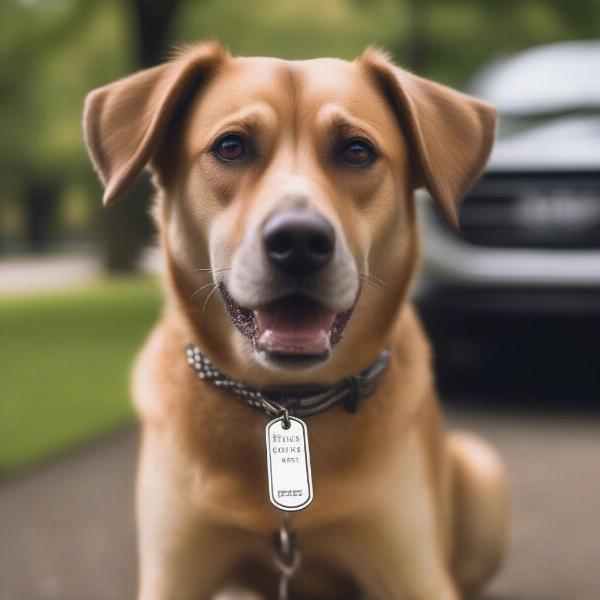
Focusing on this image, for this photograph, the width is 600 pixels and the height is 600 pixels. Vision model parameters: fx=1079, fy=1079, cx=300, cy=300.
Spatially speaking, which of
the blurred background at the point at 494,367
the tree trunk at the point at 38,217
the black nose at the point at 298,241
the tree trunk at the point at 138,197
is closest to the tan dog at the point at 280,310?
the black nose at the point at 298,241

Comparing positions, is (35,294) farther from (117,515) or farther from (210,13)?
(117,515)

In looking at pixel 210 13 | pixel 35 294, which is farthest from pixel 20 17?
pixel 35 294

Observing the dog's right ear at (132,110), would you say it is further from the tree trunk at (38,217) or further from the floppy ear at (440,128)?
the tree trunk at (38,217)

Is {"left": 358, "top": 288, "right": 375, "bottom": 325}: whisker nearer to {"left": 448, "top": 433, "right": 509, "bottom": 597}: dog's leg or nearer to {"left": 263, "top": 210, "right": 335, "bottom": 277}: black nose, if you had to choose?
{"left": 263, "top": 210, "right": 335, "bottom": 277}: black nose

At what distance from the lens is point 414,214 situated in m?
2.98

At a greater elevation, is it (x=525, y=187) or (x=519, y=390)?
(x=525, y=187)

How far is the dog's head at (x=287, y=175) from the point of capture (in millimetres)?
2572

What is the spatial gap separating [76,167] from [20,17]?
16.2m

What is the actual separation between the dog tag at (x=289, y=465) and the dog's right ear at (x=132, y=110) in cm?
74

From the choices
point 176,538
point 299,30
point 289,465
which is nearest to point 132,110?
point 289,465

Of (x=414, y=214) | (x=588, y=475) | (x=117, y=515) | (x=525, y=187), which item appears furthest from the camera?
(x=525, y=187)

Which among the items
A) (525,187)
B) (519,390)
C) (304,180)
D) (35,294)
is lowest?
(35,294)

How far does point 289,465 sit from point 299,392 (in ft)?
1.06

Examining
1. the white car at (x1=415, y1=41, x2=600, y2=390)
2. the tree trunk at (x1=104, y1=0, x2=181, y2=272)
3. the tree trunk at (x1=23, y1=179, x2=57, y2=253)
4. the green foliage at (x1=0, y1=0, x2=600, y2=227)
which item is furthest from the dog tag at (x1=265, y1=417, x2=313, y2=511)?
the tree trunk at (x1=23, y1=179, x2=57, y2=253)
